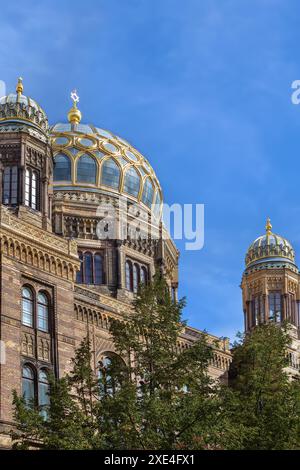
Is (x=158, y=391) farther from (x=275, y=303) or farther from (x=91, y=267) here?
(x=275, y=303)

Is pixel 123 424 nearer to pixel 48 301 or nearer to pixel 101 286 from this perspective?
pixel 48 301

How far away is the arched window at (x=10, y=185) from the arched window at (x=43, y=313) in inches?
286

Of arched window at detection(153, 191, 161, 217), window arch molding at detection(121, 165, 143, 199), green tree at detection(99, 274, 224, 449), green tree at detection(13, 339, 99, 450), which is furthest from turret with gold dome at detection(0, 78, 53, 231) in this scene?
green tree at detection(13, 339, 99, 450)

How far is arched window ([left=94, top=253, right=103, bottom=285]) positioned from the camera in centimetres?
6091

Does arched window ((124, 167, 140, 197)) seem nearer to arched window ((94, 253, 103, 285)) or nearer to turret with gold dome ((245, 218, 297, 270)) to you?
arched window ((94, 253, 103, 285))

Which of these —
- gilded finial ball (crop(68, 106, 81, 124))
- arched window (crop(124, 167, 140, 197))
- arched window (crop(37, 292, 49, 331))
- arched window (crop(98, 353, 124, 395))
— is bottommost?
arched window (crop(98, 353, 124, 395))

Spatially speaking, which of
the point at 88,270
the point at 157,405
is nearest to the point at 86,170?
the point at 88,270

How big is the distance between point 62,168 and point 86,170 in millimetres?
1409

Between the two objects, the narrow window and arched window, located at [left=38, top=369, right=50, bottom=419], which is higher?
the narrow window

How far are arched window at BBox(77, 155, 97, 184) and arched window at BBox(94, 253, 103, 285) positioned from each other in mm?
4490

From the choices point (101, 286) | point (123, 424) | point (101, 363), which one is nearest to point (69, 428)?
point (123, 424)
